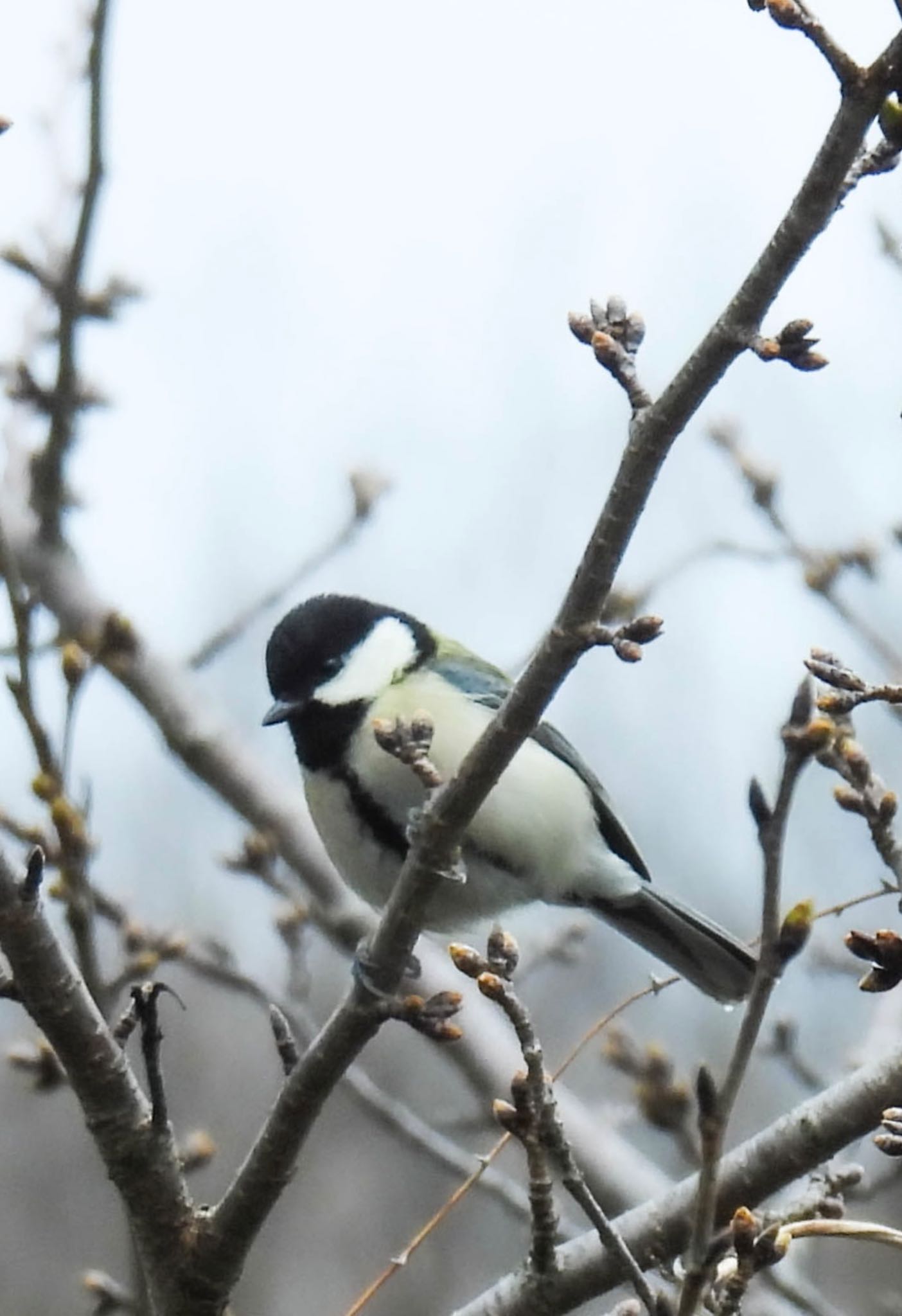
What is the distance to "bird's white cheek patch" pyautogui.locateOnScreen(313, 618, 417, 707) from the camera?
2.63m

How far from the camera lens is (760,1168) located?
5.31 ft

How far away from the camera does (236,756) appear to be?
2789mm

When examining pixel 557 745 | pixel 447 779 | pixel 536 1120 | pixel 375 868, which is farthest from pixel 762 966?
pixel 557 745

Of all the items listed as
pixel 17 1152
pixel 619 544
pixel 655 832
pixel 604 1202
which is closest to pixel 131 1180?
pixel 619 544

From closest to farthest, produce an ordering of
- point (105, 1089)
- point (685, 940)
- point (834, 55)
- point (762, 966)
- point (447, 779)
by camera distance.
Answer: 1. point (762, 966)
2. point (834, 55)
3. point (105, 1089)
4. point (447, 779)
5. point (685, 940)

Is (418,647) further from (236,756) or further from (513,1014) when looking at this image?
(513,1014)

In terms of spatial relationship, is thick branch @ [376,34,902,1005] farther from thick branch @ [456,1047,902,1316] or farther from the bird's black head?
the bird's black head

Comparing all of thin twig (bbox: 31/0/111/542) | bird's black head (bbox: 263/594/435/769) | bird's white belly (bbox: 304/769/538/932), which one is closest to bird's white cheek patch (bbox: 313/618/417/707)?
bird's black head (bbox: 263/594/435/769)

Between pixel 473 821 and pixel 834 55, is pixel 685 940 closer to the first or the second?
pixel 473 821

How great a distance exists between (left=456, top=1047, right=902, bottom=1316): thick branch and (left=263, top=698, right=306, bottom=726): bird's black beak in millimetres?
1177

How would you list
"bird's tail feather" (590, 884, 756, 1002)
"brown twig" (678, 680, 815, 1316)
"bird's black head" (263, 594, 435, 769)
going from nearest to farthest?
"brown twig" (678, 680, 815, 1316) < "bird's black head" (263, 594, 435, 769) < "bird's tail feather" (590, 884, 756, 1002)

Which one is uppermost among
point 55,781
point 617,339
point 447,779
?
point 617,339

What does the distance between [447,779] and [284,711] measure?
367 millimetres

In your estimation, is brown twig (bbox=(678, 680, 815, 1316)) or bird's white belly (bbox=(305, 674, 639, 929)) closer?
brown twig (bbox=(678, 680, 815, 1316))
